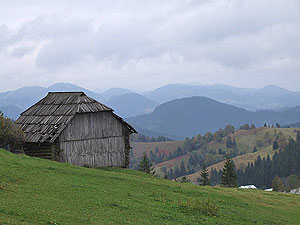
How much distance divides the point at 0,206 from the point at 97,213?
4649 mm

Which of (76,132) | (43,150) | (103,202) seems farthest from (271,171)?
(103,202)

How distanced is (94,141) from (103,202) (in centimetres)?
2347

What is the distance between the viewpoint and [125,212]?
68.3 ft

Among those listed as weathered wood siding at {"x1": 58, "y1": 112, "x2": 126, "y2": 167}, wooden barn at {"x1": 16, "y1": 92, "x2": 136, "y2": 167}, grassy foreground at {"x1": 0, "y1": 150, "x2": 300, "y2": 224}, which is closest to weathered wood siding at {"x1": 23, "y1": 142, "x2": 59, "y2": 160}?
wooden barn at {"x1": 16, "y1": 92, "x2": 136, "y2": 167}

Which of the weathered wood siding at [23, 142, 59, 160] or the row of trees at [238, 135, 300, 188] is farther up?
the weathered wood siding at [23, 142, 59, 160]

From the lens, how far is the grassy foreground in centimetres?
1764

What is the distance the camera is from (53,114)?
148ft

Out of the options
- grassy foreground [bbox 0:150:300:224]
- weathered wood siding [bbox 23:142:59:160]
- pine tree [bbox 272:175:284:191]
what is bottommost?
pine tree [bbox 272:175:284:191]

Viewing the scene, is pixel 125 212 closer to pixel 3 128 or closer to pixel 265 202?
pixel 265 202

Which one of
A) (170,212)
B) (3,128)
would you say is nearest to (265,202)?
(170,212)

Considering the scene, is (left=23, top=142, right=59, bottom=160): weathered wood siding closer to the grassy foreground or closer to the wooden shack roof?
the wooden shack roof

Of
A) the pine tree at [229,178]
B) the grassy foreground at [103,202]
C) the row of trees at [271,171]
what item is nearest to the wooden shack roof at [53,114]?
the grassy foreground at [103,202]

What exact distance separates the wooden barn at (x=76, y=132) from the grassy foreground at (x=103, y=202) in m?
10.5

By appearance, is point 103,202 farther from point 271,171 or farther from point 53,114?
point 271,171
